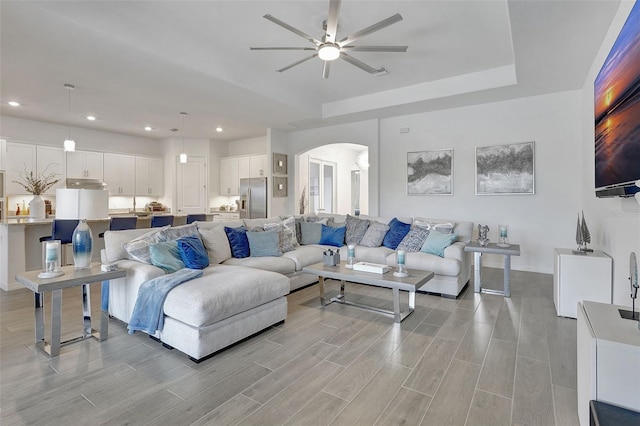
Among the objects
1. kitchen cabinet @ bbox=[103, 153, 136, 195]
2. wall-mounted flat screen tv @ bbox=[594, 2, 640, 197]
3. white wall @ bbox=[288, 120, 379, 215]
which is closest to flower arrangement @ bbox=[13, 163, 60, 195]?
kitchen cabinet @ bbox=[103, 153, 136, 195]

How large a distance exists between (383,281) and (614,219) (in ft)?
6.94

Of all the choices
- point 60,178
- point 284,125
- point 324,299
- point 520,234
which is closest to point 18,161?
point 60,178

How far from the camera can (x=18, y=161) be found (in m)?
6.32

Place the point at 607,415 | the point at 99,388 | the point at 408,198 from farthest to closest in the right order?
the point at 408,198 → the point at 99,388 → the point at 607,415

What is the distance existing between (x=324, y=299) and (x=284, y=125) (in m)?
4.54

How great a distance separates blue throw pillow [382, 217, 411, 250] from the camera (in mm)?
4746

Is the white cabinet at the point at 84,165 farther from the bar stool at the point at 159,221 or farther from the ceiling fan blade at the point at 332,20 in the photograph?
the ceiling fan blade at the point at 332,20

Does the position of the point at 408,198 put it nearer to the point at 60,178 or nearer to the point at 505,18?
the point at 505,18

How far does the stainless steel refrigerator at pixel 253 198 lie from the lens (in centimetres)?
753

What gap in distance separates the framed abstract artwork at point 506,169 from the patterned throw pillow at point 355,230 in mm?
2149

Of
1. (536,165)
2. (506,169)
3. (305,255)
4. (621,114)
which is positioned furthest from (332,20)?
(536,165)

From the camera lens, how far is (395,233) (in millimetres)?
4805

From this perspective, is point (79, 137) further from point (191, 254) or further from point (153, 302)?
point (153, 302)

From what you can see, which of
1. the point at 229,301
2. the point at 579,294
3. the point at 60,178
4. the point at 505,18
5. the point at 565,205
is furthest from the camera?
the point at 60,178
